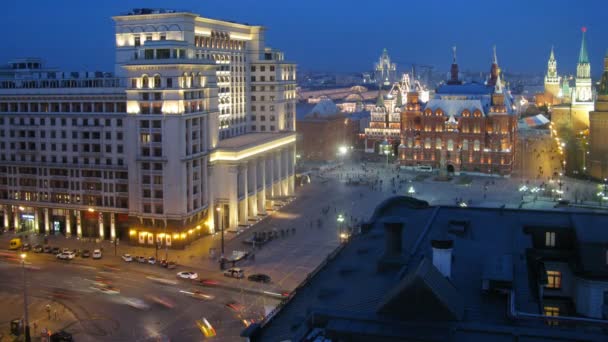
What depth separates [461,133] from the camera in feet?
475

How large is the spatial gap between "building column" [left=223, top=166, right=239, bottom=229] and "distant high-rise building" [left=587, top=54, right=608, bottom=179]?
254 feet

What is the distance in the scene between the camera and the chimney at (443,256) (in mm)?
26844

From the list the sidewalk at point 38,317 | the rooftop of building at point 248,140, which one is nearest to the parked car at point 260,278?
the sidewalk at point 38,317

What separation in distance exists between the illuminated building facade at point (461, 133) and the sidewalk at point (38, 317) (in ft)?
314

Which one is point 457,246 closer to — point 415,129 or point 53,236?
point 53,236

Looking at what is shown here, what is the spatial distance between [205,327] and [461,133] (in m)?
104

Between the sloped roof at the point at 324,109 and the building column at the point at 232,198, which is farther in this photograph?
the sloped roof at the point at 324,109

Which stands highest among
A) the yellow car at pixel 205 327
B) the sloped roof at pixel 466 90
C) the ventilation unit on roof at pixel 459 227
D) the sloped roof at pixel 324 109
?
the sloped roof at pixel 466 90

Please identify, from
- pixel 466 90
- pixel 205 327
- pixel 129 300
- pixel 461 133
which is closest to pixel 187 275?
pixel 129 300

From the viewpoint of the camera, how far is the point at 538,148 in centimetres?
18362

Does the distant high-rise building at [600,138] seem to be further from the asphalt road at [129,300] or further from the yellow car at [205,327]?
the yellow car at [205,327]

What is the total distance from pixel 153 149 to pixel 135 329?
96.0 feet

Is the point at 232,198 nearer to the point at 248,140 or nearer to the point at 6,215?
the point at 248,140

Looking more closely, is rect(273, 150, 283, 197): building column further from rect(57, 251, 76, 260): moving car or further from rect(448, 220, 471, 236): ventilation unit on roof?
rect(448, 220, 471, 236): ventilation unit on roof
